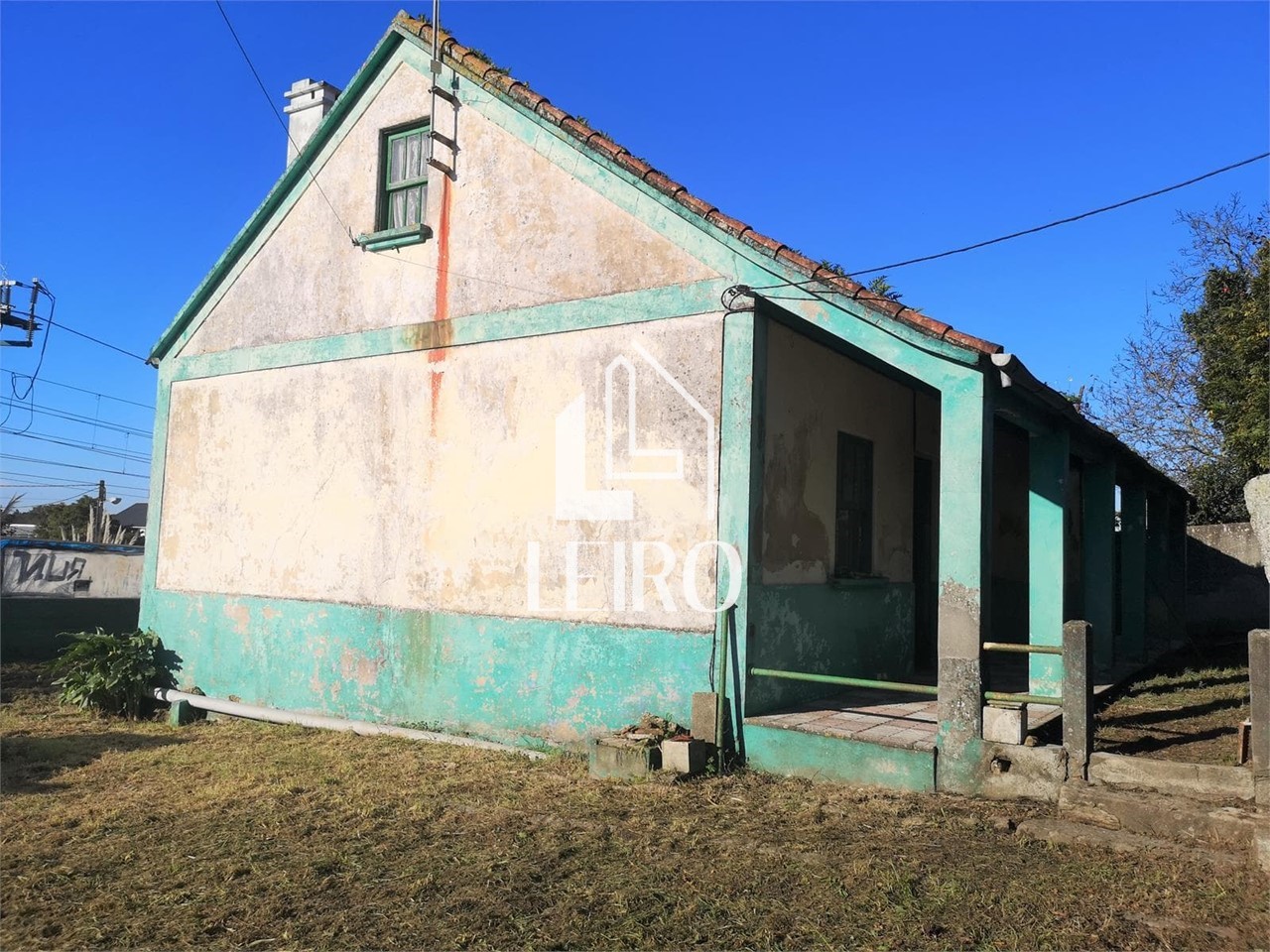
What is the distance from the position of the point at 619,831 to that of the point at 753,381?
353cm

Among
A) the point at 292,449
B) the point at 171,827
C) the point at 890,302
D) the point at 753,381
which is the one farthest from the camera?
the point at 292,449

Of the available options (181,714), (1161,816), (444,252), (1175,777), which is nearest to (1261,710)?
(1175,777)

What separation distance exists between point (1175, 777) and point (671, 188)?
560 cm

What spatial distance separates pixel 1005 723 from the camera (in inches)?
238

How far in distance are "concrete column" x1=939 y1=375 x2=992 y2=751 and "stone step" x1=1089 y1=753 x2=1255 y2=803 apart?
789mm

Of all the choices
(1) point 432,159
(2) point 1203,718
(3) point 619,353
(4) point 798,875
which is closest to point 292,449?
(1) point 432,159

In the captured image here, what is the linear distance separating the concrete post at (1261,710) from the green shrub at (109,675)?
10610 millimetres

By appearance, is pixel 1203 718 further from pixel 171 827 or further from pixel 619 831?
pixel 171 827

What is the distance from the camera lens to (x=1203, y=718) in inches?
316

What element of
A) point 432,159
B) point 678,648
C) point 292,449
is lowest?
point 678,648

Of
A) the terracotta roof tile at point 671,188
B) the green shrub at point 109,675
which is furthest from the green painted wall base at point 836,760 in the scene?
the green shrub at point 109,675

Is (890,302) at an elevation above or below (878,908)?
above

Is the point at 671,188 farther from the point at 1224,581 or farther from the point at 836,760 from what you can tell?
the point at 1224,581

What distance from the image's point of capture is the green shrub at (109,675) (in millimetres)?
10320
